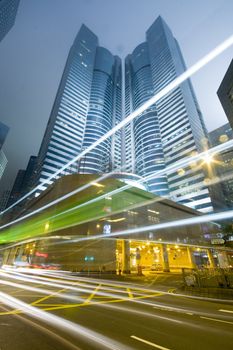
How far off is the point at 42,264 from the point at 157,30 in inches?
8511

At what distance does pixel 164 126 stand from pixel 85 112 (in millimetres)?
64872

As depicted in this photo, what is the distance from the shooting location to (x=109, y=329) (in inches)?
227

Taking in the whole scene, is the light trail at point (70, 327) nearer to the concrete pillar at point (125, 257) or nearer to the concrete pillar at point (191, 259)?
the concrete pillar at point (125, 257)

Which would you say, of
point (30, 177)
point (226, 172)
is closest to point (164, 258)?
point (226, 172)

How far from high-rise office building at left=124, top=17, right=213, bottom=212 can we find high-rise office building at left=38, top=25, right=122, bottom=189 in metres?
21.5

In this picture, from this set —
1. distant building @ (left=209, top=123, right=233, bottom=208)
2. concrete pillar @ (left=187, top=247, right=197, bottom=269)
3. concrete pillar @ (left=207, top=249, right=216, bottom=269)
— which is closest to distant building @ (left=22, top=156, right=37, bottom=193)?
concrete pillar @ (left=187, top=247, right=197, bottom=269)

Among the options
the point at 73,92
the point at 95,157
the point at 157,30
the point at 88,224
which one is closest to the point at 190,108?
the point at 95,157

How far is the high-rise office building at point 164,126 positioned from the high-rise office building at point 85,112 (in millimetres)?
21486

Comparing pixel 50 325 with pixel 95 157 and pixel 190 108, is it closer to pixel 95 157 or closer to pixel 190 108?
pixel 95 157

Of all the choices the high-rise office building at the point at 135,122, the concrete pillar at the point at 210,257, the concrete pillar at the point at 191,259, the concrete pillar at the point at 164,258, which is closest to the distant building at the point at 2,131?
the high-rise office building at the point at 135,122

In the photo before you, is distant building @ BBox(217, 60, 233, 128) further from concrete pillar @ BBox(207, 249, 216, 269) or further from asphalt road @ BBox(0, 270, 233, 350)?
concrete pillar @ BBox(207, 249, 216, 269)

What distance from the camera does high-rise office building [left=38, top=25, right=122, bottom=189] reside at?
115m

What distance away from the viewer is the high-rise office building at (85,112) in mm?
114562

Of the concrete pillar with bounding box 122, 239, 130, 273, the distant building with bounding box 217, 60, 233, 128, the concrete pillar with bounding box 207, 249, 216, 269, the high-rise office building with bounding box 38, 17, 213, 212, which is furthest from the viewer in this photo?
the high-rise office building with bounding box 38, 17, 213, 212
